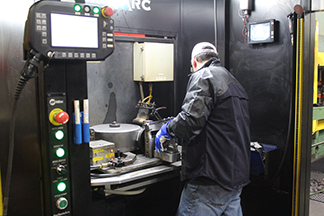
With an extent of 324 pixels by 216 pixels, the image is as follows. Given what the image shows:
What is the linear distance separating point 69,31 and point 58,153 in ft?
1.62

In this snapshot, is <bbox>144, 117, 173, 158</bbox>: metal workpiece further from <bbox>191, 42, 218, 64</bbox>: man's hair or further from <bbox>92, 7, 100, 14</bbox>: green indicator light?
<bbox>92, 7, 100, 14</bbox>: green indicator light

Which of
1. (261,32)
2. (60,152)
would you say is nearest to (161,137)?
(60,152)

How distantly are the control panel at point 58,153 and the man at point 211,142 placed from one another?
70 cm

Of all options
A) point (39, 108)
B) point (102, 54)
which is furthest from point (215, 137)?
point (39, 108)

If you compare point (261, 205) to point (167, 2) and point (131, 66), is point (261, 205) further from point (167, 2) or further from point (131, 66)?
point (167, 2)

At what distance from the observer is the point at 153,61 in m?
2.37

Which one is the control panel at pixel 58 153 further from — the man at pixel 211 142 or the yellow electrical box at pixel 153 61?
the yellow electrical box at pixel 153 61

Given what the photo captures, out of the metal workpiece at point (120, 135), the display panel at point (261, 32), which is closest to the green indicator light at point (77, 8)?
the metal workpiece at point (120, 135)

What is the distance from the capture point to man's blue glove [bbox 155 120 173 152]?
197 centimetres

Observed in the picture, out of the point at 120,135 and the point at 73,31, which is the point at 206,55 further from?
the point at 73,31

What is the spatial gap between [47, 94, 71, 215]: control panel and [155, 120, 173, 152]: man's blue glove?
28.9 inches

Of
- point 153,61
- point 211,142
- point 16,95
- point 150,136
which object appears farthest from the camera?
point 153,61

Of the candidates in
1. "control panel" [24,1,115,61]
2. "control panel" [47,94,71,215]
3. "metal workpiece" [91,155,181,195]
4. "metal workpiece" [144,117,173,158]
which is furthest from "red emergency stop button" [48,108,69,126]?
"metal workpiece" [144,117,173,158]

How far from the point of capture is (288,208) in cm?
233
